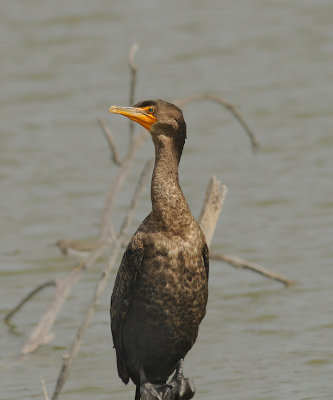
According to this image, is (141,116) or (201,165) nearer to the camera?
(141,116)

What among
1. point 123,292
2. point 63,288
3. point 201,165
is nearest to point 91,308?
point 63,288

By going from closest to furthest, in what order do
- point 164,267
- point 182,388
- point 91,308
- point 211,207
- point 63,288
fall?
point 164,267 → point 182,388 → point 211,207 → point 91,308 → point 63,288

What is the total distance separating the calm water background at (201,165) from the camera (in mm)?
11320

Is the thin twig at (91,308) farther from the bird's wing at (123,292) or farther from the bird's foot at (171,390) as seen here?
the bird's foot at (171,390)

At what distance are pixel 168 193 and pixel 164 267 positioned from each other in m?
0.43

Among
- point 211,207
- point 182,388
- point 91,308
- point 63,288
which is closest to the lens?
point 182,388

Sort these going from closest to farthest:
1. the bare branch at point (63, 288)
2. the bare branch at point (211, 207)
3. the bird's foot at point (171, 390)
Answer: the bird's foot at point (171, 390) < the bare branch at point (211, 207) < the bare branch at point (63, 288)

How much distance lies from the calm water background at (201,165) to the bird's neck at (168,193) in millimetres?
3807

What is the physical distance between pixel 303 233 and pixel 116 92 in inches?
243

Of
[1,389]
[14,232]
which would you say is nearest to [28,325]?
[1,389]

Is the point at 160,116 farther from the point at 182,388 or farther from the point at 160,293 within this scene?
the point at 182,388

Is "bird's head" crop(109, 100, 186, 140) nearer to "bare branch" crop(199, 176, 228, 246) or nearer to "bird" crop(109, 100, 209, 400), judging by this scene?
"bird" crop(109, 100, 209, 400)

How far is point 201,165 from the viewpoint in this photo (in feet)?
56.3

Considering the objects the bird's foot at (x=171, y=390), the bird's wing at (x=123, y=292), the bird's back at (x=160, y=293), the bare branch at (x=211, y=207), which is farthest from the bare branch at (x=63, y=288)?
the bird's foot at (x=171, y=390)
